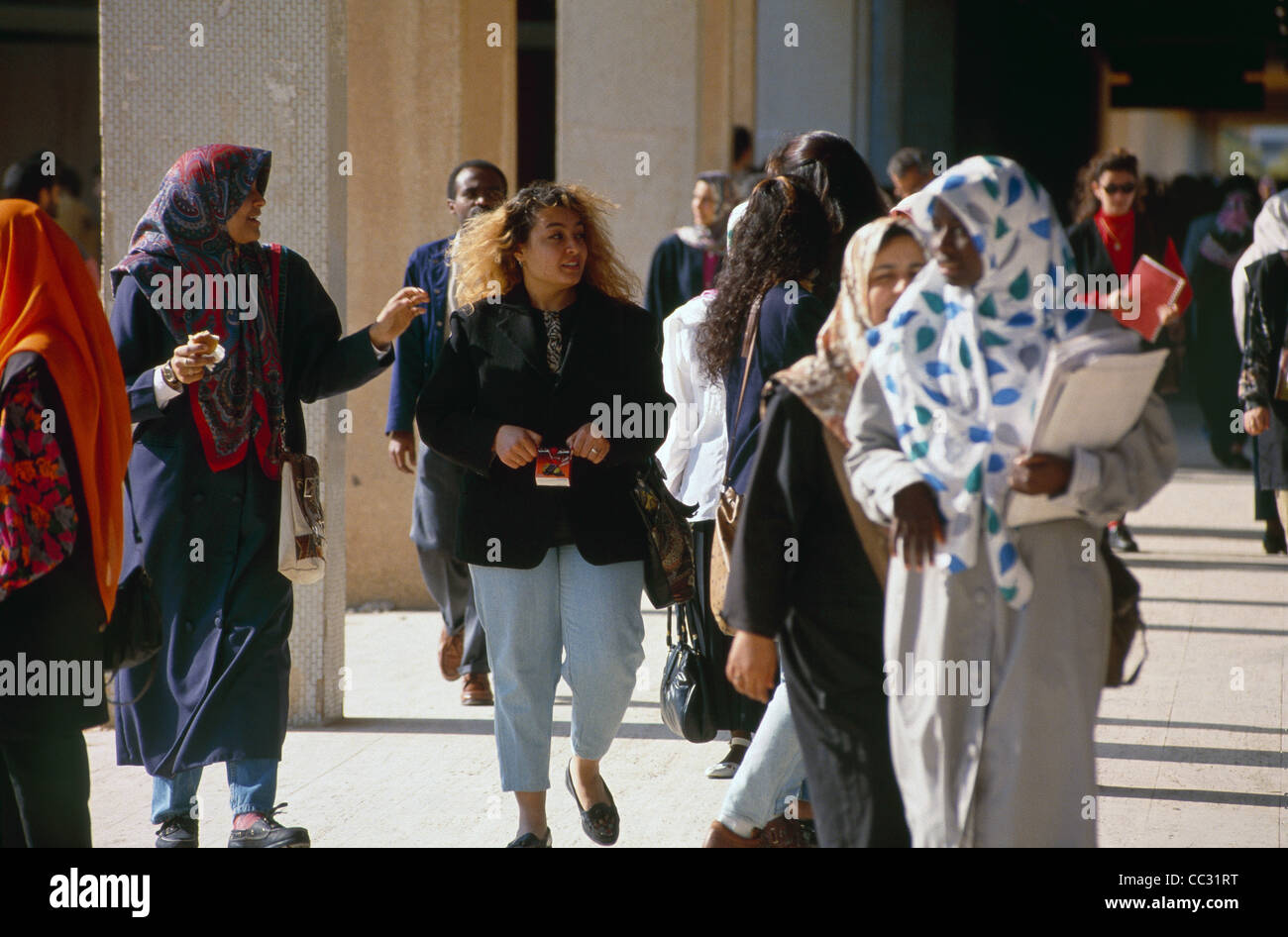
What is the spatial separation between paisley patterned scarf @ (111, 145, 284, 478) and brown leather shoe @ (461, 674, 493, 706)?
203 cm

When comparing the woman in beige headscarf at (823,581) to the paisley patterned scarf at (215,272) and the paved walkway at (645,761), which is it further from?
the paisley patterned scarf at (215,272)

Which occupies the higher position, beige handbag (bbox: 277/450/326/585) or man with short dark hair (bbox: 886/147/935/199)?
man with short dark hair (bbox: 886/147/935/199)

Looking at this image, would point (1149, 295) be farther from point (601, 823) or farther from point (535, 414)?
point (601, 823)

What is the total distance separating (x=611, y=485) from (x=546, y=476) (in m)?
0.18

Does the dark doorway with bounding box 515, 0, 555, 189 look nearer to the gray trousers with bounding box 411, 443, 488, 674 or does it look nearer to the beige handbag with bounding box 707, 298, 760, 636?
the gray trousers with bounding box 411, 443, 488, 674

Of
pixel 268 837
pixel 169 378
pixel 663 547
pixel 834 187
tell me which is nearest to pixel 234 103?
pixel 169 378

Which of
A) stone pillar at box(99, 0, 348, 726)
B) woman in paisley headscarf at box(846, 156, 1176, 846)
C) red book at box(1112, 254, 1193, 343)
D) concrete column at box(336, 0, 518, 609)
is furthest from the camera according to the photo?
concrete column at box(336, 0, 518, 609)

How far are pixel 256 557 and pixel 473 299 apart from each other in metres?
0.95

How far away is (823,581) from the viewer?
3.30 meters

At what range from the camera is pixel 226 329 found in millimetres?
4363

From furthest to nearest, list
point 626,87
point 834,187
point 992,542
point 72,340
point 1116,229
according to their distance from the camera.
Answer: point 626,87
point 1116,229
point 834,187
point 72,340
point 992,542

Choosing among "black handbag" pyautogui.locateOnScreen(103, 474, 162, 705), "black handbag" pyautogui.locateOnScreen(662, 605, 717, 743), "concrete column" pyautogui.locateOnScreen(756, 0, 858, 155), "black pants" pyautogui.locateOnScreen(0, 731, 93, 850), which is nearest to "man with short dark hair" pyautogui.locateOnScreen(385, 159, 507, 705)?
"black handbag" pyautogui.locateOnScreen(662, 605, 717, 743)

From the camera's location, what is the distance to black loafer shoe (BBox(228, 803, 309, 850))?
13.9 ft
